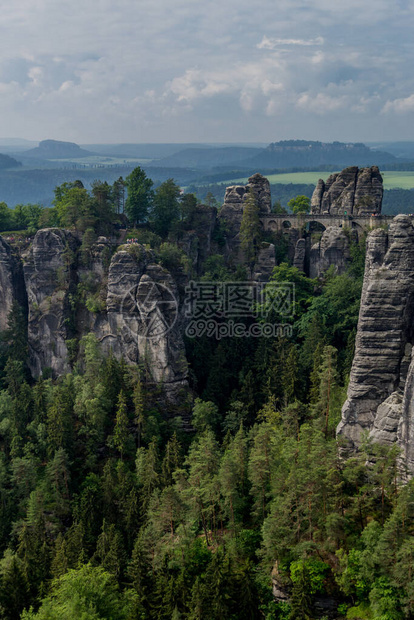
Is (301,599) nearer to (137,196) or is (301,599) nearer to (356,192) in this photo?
(137,196)

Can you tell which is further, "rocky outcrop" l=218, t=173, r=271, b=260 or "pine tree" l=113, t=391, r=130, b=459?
"rocky outcrop" l=218, t=173, r=271, b=260

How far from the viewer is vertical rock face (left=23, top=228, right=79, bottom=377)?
6025cm

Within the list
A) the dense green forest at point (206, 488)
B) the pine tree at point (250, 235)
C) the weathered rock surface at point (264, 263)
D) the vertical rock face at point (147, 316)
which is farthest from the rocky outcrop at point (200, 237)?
the vertical rock face at point (147, 316)

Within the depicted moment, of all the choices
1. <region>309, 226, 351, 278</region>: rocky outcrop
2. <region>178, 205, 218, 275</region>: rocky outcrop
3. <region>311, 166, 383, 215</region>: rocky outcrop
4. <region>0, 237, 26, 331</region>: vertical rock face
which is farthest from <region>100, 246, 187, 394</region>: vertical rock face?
<region>311, 166, 383, 215</region>: rocky outcrop

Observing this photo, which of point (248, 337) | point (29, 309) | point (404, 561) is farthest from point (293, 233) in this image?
point (404, 561)

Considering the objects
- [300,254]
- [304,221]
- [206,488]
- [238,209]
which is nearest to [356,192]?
[304,221]

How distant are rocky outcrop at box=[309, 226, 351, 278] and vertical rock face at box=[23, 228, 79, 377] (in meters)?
25.0

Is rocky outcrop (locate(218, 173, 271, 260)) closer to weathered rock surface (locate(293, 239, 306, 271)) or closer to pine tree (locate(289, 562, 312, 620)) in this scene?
weathered rock surface (locate(293, 239, 306, 271))

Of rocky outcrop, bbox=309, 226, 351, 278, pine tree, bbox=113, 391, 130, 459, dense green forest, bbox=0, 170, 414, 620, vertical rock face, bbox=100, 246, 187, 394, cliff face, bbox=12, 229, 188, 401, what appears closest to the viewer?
dense green forest, bbox=0, 170, 414, 620

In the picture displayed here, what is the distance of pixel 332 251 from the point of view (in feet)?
218

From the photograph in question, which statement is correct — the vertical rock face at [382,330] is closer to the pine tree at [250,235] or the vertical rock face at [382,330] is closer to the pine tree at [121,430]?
the pine tree at [121,430]

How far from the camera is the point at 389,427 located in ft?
116

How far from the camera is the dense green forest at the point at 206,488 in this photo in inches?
1225

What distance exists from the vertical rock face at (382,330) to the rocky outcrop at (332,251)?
27952 mm
